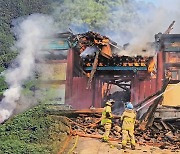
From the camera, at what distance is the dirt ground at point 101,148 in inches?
506

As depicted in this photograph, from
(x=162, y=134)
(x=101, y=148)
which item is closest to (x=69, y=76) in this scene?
(x=162, y=134)

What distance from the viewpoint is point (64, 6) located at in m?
42.9

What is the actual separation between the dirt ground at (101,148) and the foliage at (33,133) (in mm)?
681

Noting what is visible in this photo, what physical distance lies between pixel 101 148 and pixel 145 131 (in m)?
2.69

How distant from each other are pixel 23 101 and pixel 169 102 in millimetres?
8230

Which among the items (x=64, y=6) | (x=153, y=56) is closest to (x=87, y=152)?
(x=153, y=56)

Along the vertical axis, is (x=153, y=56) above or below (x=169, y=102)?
above

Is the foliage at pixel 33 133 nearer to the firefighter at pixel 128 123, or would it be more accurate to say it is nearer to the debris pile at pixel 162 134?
the firefighter at pixel 128 123

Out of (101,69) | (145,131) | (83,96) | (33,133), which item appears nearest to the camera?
(33,133)

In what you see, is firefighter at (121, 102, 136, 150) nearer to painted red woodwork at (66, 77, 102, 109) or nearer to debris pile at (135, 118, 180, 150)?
debris pile at (135, 118, 180, 150)

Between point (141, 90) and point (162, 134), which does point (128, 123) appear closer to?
point (162, 134)

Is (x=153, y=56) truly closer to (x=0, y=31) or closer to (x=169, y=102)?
(x=169, y=102)

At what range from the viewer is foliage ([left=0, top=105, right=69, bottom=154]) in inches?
512

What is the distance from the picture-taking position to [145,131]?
1512cm
